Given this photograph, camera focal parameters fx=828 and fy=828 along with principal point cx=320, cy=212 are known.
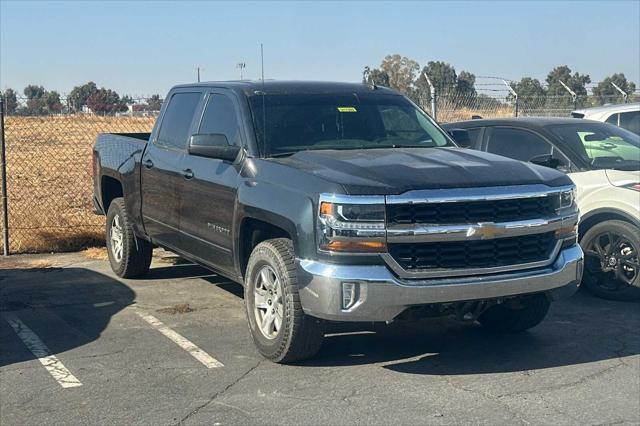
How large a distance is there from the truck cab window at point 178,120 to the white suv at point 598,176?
7.58ft

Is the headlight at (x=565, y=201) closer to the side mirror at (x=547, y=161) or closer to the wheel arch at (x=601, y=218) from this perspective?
the wheel arch at (x=601, y=218)

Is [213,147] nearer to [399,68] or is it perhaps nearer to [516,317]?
[516,317]

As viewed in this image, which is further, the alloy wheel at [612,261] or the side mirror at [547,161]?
the side mirror at [547,161]

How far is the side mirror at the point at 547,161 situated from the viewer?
7.90 metres

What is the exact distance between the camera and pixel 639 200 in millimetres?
7445

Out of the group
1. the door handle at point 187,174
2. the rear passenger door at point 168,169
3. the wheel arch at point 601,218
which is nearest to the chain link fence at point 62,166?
the rear passenger door at point 168,169

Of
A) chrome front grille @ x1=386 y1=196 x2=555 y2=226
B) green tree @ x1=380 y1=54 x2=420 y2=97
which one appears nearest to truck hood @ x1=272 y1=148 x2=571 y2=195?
chrome front grille @ x1=386 y1=196 x2=555 y2=226

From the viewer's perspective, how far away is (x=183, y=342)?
6.32 m

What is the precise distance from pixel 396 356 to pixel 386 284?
1084 mm

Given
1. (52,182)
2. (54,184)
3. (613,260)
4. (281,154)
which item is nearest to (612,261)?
(613,260)

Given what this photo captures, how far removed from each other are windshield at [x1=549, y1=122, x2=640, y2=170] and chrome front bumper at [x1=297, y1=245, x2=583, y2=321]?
Result: 3266 millimetres

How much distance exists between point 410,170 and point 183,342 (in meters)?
2.27

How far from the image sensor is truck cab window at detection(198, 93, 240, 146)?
6465 mm

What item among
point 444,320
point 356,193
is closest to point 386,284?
point 356,193
